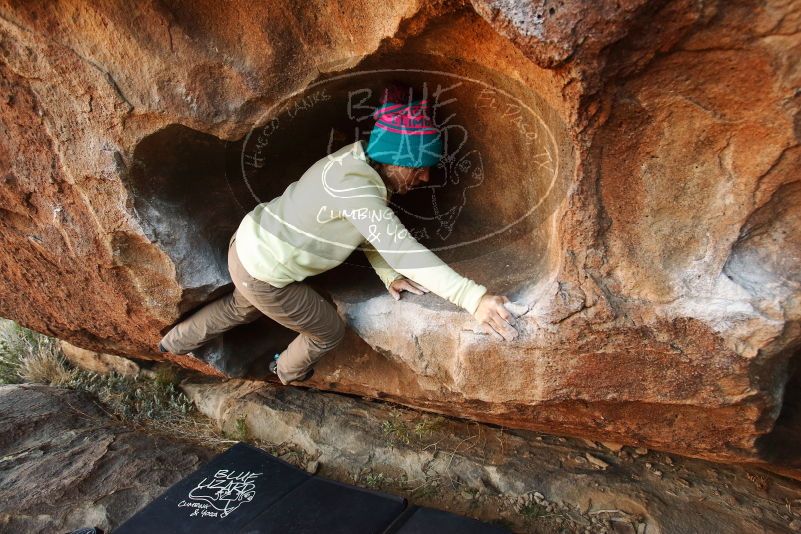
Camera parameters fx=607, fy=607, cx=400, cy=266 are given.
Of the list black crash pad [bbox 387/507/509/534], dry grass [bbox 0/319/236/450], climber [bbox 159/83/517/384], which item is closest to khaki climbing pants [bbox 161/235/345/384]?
climber [bbox 159/83/517/384]

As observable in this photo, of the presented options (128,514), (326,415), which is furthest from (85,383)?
(326,415)

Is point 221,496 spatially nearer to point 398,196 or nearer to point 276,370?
point 276,370

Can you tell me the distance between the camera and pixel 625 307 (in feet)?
5.11

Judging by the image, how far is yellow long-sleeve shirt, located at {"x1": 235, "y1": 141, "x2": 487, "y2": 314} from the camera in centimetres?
164

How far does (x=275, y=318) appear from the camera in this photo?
2.01m

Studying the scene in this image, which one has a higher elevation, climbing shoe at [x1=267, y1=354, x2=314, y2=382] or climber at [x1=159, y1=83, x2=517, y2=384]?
climber at [x1=159, y1=83, x2=517, y2=384]

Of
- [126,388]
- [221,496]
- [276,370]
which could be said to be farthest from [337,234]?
[126,388]

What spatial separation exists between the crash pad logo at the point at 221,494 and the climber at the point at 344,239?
63 centimetres

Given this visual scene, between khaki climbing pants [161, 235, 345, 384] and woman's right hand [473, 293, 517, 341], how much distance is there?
0.59 m

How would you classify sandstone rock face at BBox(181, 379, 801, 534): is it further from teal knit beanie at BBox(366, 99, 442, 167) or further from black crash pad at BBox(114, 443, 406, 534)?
teal knit beanie at BBox(366, 99, 442, 167)

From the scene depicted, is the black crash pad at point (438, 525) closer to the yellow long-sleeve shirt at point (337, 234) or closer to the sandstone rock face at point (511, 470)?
the sandstone rock face at point (511, 470)

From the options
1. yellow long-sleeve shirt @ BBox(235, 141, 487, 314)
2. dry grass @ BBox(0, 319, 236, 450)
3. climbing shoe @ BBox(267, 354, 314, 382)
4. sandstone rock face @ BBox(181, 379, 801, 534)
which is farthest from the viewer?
dry grass @ BBox(0, 319, 236, 450)

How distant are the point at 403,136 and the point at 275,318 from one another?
758 millimetres

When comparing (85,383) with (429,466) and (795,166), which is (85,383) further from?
(795,166)
